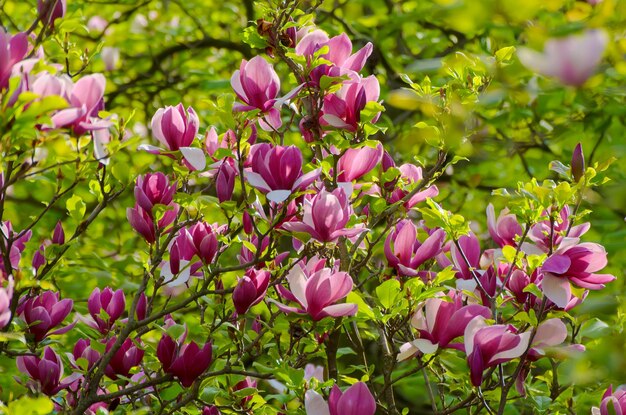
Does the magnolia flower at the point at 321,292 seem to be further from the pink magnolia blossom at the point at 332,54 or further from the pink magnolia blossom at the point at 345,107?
the pink magnolia blossom at the point at 332,54

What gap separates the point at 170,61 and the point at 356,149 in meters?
3.89

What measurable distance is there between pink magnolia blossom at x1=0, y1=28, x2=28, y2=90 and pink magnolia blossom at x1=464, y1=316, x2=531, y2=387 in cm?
99

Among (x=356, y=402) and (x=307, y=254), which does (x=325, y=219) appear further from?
(x=356, y=402)

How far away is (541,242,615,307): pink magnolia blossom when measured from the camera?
5.57 ft

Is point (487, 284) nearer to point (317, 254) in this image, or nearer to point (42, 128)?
point (317, 254)

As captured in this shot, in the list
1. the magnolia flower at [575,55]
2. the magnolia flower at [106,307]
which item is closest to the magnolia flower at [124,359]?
the magnolia flower at [106,307]

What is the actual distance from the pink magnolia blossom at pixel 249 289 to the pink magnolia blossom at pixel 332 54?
1.51 feet

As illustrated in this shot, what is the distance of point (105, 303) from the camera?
6.82ft

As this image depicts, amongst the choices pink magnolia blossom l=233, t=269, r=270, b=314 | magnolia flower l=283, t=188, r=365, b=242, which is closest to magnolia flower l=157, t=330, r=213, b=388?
pink magnolia blossom l=233, t=269, r=270, b=314

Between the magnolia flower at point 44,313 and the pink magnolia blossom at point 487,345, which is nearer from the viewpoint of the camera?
the pink magnolia blossom at point 487,345

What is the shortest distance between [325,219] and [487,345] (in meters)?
0.41

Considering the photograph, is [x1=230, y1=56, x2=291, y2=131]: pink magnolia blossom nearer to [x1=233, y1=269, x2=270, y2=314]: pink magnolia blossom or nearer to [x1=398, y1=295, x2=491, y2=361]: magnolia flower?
[x1=233, y1=269, x2=270, y2=314]: pink magnolia blossom

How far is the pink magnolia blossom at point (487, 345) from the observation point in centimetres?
164

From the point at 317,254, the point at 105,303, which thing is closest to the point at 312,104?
the point at 317,254
